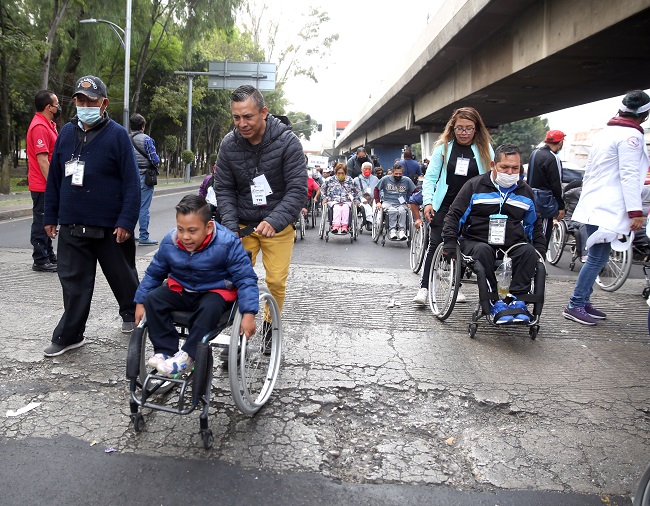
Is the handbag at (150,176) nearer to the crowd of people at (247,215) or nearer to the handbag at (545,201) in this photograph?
the crowd of people at (247,215)

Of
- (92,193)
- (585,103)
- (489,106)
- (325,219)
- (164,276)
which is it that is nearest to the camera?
(164,276)

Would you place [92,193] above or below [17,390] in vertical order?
above

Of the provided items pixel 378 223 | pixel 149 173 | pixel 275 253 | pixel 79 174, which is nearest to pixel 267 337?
pixel 275 253

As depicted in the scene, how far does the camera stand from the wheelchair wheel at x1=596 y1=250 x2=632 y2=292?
6.78 m

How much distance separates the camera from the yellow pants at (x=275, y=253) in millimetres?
3969

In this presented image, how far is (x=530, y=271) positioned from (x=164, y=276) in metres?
2.99

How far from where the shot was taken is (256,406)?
330 cm

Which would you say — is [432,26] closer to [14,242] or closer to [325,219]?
[325,219]

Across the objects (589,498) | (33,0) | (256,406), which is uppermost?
(33,0)

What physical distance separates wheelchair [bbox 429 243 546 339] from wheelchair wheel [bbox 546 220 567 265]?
411 centimetres

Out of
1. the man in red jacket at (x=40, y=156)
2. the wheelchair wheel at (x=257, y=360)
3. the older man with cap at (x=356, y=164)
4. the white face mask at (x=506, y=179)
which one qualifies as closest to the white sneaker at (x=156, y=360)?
the wheelchair wheel at (x=257, y=360)

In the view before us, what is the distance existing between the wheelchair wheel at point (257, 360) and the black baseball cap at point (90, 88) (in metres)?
1.89

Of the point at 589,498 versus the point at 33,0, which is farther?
the point at 33,0

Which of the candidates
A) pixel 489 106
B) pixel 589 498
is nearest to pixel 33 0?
pixel 489 106
